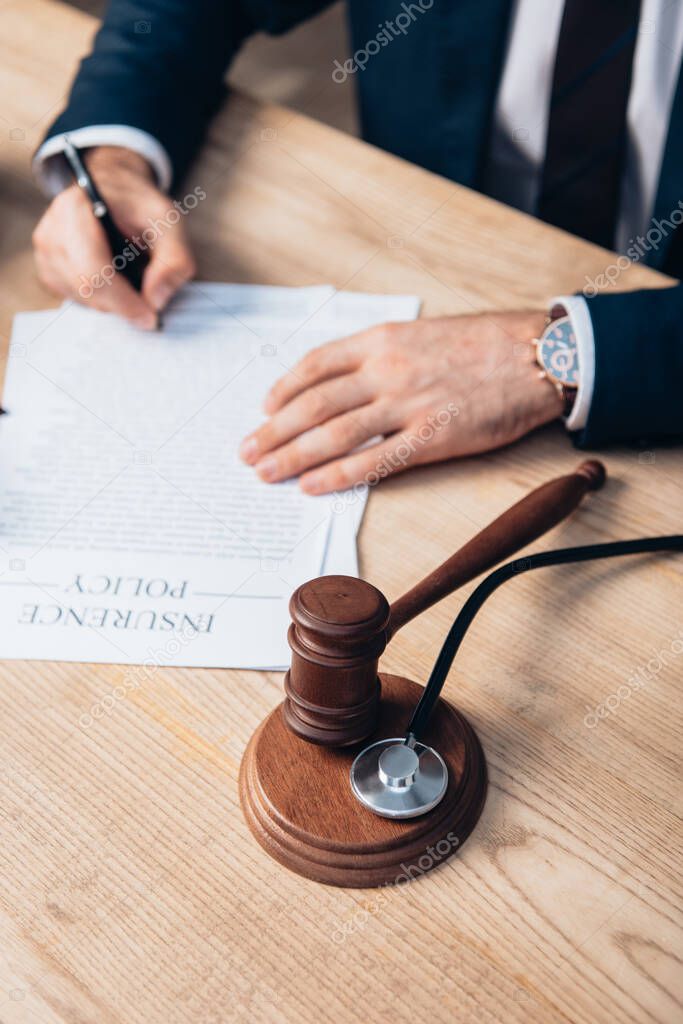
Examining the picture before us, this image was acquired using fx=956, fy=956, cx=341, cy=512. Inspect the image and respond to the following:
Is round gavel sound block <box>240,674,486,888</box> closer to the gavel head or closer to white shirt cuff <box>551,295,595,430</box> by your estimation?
the gavel head

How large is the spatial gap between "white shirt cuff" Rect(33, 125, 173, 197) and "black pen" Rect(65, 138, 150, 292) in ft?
0.30

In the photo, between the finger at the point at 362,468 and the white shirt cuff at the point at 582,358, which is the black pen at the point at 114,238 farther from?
the white shirt cuff at the point at 582,358

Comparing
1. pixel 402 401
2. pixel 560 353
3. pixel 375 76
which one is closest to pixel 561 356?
pixel 560 353

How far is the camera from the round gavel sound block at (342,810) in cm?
63

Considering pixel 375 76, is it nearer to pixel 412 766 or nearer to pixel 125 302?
pixel 125 302

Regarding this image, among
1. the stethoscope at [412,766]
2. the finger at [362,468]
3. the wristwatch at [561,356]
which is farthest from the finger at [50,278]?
Result: the stethoscope at [412,766]

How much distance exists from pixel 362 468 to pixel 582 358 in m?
0.26

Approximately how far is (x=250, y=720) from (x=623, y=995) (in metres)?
0.31

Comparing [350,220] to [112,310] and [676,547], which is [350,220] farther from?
[676,547]

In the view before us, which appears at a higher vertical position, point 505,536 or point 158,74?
point 158,74

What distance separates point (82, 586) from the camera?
0.82 meters

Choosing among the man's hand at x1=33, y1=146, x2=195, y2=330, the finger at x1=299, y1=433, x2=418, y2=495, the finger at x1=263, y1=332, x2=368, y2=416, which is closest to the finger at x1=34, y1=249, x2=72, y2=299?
the man's hand at x1=33, y1=146, x2=195, y2=330

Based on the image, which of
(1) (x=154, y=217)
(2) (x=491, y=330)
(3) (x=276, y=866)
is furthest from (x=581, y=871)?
(1) (x=154, y=217)

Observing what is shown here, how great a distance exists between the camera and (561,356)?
100 centimetres
